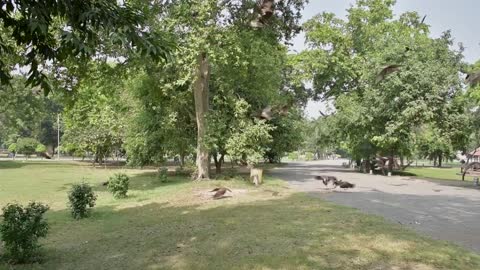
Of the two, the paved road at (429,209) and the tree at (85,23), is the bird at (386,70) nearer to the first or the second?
the paved road at (429,209)

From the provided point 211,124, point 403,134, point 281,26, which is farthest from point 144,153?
point 403,134

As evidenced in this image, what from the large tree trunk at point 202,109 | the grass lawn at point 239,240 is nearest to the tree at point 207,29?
the large tree trunk at point 202,109

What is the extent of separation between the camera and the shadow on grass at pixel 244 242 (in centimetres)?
688

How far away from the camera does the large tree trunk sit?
21844mm

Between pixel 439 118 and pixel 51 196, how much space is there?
2083 centimetres

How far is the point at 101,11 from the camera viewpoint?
4.29 m

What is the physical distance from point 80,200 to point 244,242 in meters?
5.88

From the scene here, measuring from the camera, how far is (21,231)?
7.45 metres

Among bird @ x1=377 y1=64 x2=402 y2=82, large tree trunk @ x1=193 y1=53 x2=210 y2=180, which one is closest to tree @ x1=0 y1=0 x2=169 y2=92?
bird @ x1=377 y1=64 x2=402 y2=82

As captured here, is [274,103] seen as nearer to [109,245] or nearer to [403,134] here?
[403,134]

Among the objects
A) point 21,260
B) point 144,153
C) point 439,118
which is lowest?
point 21,260

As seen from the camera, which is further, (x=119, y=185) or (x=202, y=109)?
(x=202, y=109)

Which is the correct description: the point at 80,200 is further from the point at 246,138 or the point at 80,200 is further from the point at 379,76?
the point at 379,76

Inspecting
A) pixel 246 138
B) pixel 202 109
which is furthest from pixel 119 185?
pixel 246 138
